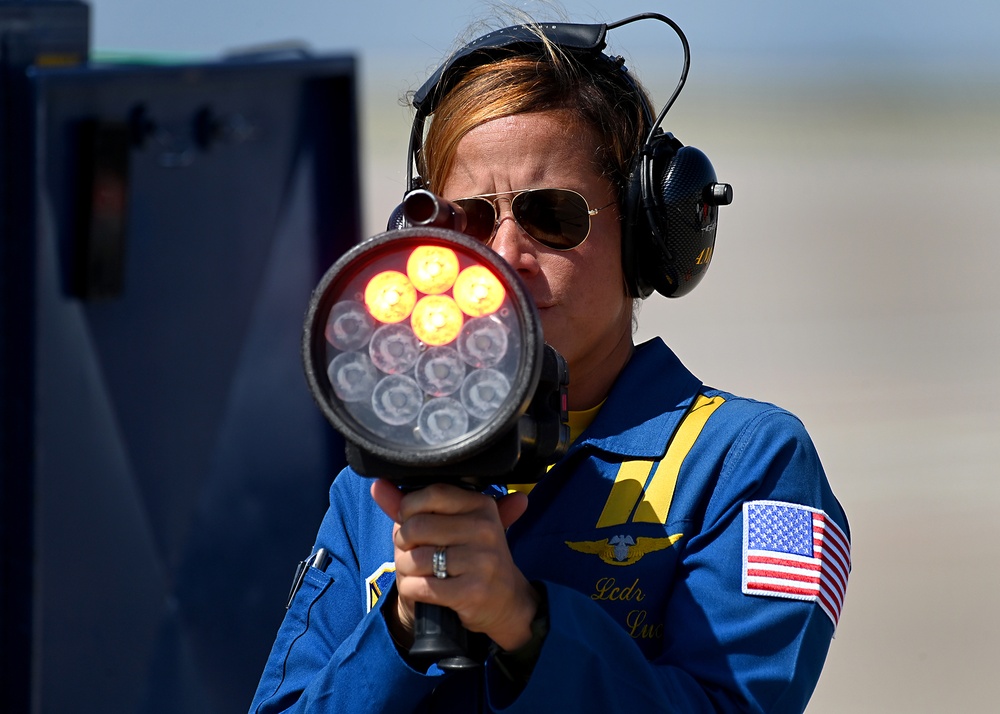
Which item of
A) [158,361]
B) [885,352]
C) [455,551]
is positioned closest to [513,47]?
[455,551]

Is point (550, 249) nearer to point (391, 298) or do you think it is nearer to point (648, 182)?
point (648, 182)

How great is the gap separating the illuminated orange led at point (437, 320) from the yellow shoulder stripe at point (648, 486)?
44 centimetres

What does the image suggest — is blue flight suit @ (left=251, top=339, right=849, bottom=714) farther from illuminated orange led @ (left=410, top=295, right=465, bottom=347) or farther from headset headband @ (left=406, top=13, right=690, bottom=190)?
headset headband @ (left=406, top=13, right=690, bottom=190)

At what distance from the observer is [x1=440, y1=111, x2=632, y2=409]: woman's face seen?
5.65 ft

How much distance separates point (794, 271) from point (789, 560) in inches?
470

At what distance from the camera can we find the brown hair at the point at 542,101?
1.79 meters

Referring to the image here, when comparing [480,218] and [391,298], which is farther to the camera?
[480,218]

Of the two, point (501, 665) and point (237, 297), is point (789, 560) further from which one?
point (237, 297)

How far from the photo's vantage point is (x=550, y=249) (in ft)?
5.72

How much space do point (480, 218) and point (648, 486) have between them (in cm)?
43

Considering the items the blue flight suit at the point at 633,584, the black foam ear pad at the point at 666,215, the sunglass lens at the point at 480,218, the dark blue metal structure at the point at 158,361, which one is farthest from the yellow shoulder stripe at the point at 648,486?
the dark blue metal structure at the point at 158,361

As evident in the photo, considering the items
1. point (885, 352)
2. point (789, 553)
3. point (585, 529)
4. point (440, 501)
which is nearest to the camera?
point (440, 501)

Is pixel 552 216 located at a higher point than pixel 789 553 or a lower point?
higher

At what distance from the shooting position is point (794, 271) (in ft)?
43.0
